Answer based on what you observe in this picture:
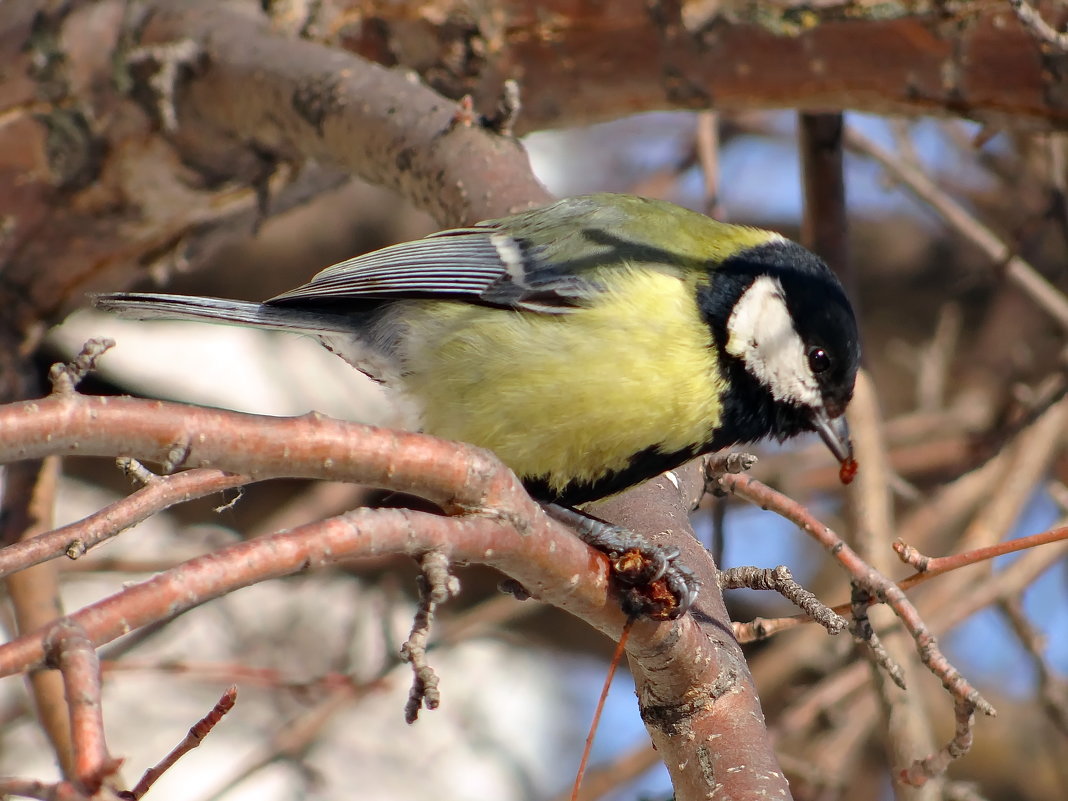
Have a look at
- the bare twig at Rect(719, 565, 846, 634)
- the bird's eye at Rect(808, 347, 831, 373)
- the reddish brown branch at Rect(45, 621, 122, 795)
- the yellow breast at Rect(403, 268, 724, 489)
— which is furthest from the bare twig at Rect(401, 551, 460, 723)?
the bird's eye at Rect(808, 347, 831, 373)

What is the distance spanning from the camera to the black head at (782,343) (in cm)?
193

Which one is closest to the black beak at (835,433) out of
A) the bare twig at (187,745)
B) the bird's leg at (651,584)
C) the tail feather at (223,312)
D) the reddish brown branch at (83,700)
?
the bird's leg at (651,584)

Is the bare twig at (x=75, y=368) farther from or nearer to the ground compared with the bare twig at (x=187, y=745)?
farther from the ground

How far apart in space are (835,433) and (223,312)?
3.71 feet

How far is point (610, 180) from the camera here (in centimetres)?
501

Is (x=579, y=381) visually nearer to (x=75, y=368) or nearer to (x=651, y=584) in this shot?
(x=651, y=584)

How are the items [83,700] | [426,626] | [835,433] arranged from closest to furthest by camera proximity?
[83,700], [426,626], [835,433]

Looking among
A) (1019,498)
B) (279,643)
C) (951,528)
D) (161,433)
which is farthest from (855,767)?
(161,433)

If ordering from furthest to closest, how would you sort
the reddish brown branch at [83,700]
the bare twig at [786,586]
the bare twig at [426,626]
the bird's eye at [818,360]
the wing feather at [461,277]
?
the bird's eye at [818,360] < the wing feather at [461,277] < the bare twig at [786,586] < the bare twig at [426,626] < the reddish brown branch at [83,700]

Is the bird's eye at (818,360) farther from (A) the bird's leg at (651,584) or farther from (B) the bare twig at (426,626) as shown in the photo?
(B) the bare twig at (426,626)

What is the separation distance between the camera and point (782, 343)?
1957 millimetres

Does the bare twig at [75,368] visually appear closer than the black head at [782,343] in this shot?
Yes

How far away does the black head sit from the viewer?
1927 mm

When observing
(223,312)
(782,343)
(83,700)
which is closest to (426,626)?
(83,700)
